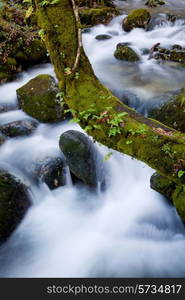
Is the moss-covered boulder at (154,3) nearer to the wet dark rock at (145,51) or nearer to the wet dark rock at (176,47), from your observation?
the wet dark rock at (145,51)

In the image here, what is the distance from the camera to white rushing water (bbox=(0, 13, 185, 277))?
524cm

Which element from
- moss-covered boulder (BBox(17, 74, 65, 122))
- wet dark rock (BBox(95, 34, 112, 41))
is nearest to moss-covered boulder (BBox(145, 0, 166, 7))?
wet dark rock (BBox(95, 34, 112, 41))

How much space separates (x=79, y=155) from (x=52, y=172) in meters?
0.77

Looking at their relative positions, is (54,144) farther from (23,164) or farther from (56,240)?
(56,240)

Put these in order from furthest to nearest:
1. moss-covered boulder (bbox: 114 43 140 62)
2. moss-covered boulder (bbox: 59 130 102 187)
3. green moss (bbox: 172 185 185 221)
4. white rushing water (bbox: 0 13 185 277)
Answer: moss-covered boulder (bbox: 114 43 140 62)
moss-covered boulder (bbox: 59 130 102 187)
white rushing water (bbox: 0 13 185 277)
green moss (bbox: 172 185 185 221)

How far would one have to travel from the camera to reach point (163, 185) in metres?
5.75

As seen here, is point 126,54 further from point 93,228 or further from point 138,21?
point 93,228

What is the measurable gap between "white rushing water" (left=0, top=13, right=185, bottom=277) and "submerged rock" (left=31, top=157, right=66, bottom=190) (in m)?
0.14

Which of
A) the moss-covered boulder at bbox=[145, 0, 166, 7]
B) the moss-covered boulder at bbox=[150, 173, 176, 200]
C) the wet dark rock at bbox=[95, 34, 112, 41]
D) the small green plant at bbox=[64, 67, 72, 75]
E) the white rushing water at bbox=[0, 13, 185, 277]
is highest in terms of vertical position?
the small green plant at bbox=[64, 67, 72, 75]

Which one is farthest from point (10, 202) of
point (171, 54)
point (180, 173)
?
point (171, 54)

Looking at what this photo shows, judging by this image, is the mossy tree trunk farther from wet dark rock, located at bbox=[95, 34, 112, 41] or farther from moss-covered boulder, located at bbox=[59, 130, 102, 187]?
wet dark rock, located at bbox=[95, 34, 112, 41]

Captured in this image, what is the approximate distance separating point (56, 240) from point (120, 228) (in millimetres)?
1340

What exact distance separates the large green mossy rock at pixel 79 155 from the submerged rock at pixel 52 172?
255 millimetres

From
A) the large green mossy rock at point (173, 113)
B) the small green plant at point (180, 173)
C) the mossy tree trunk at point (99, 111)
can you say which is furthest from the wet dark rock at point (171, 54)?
the small green plant at point (180, 173)
